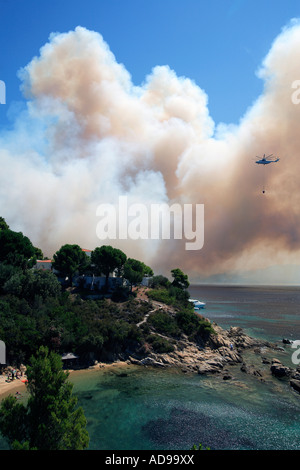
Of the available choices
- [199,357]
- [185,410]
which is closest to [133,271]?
[199,357]

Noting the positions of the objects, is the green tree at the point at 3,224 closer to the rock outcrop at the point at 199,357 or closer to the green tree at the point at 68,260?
the green tree at the point at 68,260

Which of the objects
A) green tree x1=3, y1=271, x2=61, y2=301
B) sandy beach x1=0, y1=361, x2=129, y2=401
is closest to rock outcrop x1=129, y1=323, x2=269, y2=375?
sandy beach x1=0, y1=361, x2=129, y2=401

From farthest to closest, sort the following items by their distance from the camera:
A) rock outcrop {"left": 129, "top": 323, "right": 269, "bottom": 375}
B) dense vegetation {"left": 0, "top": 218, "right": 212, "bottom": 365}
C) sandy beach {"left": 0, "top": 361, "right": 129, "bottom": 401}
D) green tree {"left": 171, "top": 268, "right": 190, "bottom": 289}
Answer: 1. green tree {"left": 171, "top": 268, "right": 190, "bottom": 289}
2. rock outcrop {"left": 129, "top": 323, "right": 269, "bottom": 375}
3. dense vegetation {"left": 0, "top": 218, "right": 212, "bottom": 365}
4. sandy beach {"left": 0, "top": 361, "right": 129, "bottom": 401}

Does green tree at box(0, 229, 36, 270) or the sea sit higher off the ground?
green tree at box(0, 229, 36, 270)

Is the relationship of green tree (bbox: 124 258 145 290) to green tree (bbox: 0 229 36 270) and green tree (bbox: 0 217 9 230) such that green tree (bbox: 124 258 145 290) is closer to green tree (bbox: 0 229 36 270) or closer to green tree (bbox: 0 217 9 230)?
green tree (bbox: 0 229 36 270)

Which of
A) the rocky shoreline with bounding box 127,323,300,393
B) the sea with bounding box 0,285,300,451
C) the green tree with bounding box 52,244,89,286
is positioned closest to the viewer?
the sea with bounding box 0,285,300,451

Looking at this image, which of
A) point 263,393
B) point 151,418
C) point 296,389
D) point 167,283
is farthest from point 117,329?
point 167,283

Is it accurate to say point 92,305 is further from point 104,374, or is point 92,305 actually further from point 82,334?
point 104,374

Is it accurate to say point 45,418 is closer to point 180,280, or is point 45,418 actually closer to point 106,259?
point 106,259
